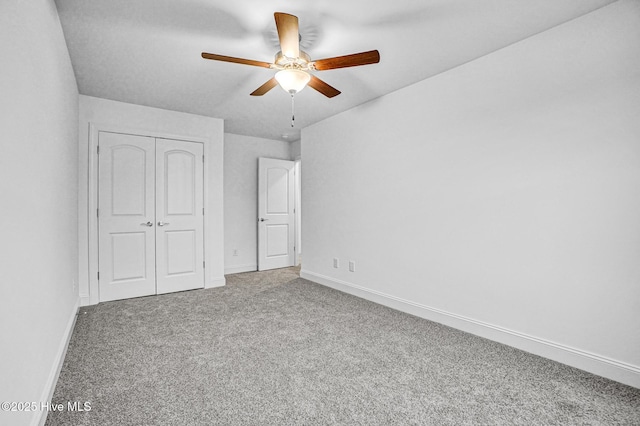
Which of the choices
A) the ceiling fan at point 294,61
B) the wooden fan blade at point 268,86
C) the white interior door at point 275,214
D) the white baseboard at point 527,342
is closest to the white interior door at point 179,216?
the white interior door at point 275,214

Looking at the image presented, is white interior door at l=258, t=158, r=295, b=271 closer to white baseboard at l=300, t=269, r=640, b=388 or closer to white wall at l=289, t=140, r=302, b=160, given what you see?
white wall at l=289, t=140, r=302, b=160

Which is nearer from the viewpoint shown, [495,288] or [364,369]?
[364,369]

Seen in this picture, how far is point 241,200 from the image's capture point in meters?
5.57

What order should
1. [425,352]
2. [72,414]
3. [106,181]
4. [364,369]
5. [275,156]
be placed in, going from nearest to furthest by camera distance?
[72,414]
[364,369]
[425,352]
[106,181]
[275,156]

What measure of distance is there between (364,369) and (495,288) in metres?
1.37

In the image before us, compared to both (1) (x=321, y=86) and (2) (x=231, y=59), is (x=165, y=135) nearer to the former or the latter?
(2) (x=231, y=59)

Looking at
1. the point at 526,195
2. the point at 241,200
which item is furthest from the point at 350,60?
the point at 241,200

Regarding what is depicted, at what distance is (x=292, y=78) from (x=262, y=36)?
42cm

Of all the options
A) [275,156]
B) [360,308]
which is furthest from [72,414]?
[275,156]

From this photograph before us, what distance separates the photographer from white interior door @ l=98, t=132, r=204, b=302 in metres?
3.77

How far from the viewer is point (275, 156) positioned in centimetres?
598

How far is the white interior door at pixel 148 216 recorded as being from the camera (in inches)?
148

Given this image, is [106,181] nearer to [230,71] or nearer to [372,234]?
[230,71]

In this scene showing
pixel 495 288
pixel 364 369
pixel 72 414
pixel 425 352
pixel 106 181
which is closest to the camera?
pixel 72 414
